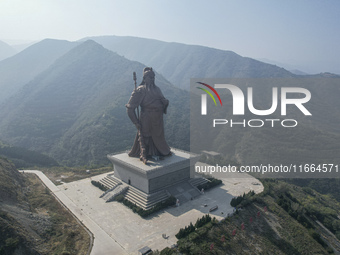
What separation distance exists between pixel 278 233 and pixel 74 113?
6586cm

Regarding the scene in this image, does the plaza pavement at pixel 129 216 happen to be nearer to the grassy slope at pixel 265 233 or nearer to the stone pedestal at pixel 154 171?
the grassy slope at pixel 265 233

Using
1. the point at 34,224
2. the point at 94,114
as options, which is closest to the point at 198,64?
the point at 94,114

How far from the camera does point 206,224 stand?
1841 centimetres

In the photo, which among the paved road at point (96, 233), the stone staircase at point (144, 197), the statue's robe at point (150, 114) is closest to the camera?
the paved road at point (96, 233)

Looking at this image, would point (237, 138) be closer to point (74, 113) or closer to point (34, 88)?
point (74, 113)

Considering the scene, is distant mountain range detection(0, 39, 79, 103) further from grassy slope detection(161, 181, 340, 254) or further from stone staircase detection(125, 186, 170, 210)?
grassy slope detection(161, 181, 340, 254)

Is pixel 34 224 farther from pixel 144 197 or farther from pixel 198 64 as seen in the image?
pixel 198 64

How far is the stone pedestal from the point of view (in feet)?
73.8

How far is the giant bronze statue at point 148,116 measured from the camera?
2423cm

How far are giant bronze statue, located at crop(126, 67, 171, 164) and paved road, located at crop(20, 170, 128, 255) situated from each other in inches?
273

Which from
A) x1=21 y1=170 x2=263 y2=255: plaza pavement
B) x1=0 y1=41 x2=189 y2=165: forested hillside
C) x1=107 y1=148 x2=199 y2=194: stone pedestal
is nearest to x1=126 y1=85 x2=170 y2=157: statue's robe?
x1=107 y1=148 x2=199 y2=194: stone pedestal

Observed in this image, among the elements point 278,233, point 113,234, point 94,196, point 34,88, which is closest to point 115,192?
point 94,196

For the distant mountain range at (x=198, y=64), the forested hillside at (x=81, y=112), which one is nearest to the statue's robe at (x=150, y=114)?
the forested hillside at (x=81, y=112)

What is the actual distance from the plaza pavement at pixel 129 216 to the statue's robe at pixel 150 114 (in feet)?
20.0
